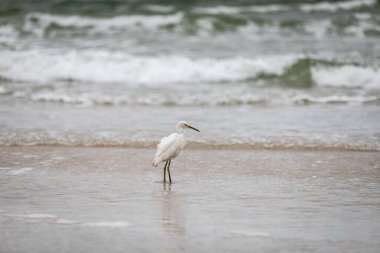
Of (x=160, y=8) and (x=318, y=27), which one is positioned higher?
(x=160, y=8)

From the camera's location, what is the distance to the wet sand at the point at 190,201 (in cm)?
496

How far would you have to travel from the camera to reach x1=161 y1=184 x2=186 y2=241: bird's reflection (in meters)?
5.16

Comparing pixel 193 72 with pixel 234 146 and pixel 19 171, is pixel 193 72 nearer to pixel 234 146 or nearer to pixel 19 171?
pixel 234 146

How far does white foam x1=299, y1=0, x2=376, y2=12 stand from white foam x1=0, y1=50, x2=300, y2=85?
8.81 m

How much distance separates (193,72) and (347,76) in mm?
3051

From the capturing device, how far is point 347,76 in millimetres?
14141

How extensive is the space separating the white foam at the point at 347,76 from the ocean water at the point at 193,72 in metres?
0.02

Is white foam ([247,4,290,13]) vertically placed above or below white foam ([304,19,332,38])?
above

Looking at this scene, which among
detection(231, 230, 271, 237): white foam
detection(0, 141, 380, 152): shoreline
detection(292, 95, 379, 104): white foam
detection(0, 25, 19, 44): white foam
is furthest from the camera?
detection(0, 25, 19, 44): white foam

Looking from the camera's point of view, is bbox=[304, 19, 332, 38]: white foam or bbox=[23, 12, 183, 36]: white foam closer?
bbox=[304, 19, 332, 38]: white foam

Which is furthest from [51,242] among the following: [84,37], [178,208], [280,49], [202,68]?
[84,37]

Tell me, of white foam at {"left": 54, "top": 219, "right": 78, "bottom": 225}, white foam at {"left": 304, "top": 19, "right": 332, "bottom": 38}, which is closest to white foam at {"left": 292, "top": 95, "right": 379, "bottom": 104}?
white foam at {"left": 54, "top": 219, "right": 78, "bottom": 225}

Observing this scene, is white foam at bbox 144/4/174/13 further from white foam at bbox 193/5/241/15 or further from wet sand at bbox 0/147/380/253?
wet sand at bbox 0/147/380/253

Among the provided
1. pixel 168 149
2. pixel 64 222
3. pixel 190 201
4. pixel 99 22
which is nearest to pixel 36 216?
pixel 64 222
